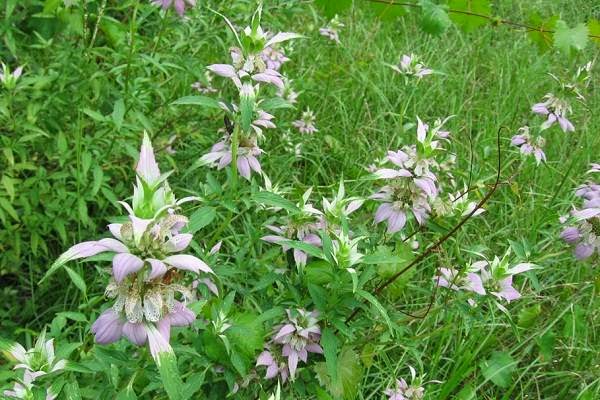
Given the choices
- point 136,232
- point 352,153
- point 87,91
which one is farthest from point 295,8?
point 136,232

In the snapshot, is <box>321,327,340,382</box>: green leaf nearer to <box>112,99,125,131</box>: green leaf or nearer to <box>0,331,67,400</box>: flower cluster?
<box>0,331,67,400</box>: flower cluster

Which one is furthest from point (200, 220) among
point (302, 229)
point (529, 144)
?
point (529, 144)

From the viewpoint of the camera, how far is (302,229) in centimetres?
163

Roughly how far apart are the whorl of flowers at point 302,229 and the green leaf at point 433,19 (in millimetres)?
Answer: 670

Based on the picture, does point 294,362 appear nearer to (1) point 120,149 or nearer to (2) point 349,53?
(1) point 120,149

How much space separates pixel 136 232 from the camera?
925mm

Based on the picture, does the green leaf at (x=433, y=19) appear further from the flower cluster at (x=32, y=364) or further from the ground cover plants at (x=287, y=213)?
the flower cluster at (x=32, y=364)

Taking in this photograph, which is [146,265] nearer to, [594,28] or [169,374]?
[169,374]

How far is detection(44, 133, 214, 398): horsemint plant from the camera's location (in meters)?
0.97

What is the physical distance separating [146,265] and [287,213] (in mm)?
845

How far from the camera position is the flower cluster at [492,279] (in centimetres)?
174

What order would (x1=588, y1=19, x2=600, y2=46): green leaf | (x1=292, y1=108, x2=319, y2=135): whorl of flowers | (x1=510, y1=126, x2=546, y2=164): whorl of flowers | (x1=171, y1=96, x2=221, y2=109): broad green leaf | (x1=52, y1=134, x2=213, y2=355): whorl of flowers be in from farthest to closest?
(x1=292, y1=108, x2=319, y2=135): whorl of flowers → (x1=510, y1=126, x2=546, y2=164): whorl of flowers → (x1=588, y1=19, x2=600, y2=46): green leaf → (x1=171, y1=96, x2=221, y2=109): broad green leaf → (x1=52, y1=134, x2=213, y2=355): whorl of flowers

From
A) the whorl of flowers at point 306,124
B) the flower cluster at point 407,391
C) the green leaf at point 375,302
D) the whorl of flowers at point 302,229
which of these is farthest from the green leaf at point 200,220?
the whorl of flowers at point 306,124

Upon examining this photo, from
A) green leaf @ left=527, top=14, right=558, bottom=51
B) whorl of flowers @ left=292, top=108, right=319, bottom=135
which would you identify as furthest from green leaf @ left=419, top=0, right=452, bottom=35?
whorl of flowers @ left=292, top=108, right=319, bottom=135
